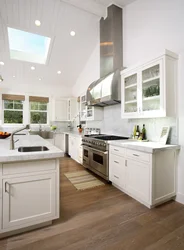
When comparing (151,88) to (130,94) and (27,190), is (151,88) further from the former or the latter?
(27,190)

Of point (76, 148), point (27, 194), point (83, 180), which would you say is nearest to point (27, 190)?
point (27, 194)

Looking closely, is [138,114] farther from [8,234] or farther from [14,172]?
[8,234]

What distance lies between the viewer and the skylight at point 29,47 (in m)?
4.21

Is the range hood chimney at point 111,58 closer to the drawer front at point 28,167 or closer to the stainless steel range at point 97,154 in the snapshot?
the stainless steel range at point 97,154

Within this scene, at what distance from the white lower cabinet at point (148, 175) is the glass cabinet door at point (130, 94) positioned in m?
0.88

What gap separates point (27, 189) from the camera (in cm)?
160

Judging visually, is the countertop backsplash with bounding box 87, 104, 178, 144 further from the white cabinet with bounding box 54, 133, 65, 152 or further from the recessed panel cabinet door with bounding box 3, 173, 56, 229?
the recessed panel cabinet door with bounding box 3, 173, 56, 229

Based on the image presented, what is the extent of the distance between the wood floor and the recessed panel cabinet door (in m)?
0.18

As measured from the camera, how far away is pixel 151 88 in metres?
2.51

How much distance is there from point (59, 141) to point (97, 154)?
8.97ft

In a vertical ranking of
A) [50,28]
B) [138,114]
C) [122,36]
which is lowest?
[138,114]

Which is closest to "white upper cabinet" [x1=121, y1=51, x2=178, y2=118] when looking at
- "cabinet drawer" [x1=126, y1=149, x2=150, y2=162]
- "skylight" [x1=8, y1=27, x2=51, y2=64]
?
"cabinet drawer" [x1=126, y1=149, x2=150, y2=162]

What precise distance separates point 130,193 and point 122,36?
11.2ft

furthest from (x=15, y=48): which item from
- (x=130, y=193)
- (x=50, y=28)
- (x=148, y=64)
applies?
(x=130, y=193)
